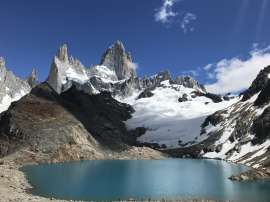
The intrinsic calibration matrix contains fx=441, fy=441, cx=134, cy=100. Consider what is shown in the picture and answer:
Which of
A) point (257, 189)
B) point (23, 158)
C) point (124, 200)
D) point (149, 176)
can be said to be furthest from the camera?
point (23, 158)

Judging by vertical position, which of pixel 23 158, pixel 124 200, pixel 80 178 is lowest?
pixel 124 200

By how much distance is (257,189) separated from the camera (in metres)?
111

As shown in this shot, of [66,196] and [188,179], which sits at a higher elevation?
[188,179]

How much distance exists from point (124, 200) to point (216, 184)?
1564 inches

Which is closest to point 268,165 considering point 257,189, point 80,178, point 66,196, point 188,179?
point 188,179

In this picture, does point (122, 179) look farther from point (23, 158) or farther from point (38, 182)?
point (23, 158)

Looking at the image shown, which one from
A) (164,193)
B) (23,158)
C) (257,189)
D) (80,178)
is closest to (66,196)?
(164,193)

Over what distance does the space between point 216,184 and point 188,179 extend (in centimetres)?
1635

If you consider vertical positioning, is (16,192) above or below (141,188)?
below

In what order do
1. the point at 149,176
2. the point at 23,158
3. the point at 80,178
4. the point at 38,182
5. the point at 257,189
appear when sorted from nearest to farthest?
1. the point at 257,189
2. the point at 38,182
3. the point at 80,178
4. the point at 149,176
5. the point at 23,158

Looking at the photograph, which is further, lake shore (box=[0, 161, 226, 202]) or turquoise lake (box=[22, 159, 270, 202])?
turquoise lake (box=[22, 159, 270, 202])

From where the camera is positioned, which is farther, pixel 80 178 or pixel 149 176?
pixel 149 176

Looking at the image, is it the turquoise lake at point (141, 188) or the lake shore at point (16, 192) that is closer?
the lake shore at point (16, 192)

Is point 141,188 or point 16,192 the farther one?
point 141,188
